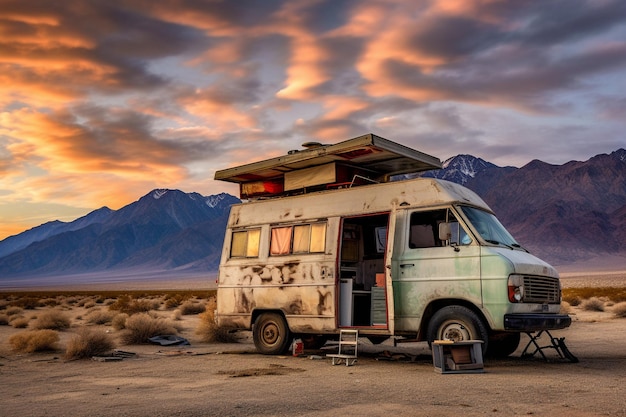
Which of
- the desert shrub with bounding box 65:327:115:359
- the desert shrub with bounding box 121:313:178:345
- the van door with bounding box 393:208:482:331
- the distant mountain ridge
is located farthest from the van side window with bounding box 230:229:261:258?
the distant mountain ridge

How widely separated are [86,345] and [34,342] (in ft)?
6.80

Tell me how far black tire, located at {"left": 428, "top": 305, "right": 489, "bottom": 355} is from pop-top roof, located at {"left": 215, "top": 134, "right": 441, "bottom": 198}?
3274mm

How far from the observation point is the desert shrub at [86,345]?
46.2ft

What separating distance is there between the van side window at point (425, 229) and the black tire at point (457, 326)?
1.32 metres

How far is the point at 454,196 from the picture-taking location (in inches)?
457

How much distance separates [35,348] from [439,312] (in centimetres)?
954

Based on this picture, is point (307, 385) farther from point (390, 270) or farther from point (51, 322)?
point (51, 322)

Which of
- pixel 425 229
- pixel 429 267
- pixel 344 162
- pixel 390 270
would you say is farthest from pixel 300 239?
pixel 429 267

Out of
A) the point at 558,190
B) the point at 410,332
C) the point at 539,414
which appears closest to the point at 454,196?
the point at 410,332

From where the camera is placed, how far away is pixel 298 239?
13492 mm

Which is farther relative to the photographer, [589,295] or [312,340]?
[589,295]

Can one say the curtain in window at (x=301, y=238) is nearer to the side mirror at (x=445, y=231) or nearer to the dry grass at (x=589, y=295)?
the side mirror at (x=445, y=231)

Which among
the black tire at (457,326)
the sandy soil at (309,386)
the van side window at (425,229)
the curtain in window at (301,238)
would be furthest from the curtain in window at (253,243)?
the black tire at (457,326)

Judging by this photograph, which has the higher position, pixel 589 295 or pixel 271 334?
pixel 589 295
